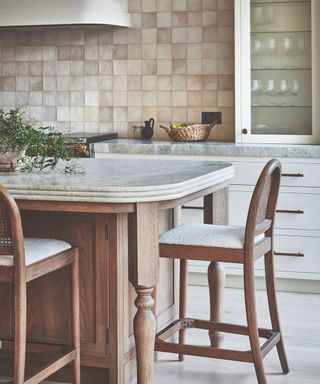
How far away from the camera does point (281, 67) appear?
208 inches

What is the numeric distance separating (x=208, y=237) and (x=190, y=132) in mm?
2172

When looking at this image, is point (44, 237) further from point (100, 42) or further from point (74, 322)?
point (100, 42)

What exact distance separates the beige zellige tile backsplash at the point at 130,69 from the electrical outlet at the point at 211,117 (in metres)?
0.03

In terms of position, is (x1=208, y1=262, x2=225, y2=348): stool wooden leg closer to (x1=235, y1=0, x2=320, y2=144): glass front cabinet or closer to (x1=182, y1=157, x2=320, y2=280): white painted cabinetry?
(x1=182, y1=157, x2=320, y2=280): white painted cabinetry

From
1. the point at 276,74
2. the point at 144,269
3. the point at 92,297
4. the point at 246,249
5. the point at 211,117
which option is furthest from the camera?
the point at 211,117

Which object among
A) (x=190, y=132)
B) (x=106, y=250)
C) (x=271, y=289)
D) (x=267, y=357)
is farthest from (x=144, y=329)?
(x=190, y=132)

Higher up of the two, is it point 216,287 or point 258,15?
point 258,15

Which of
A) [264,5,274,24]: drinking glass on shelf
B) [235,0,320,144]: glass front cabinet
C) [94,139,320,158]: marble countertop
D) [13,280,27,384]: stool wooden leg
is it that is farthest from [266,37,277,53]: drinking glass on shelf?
[13,280,27,384]: stool wooden leg

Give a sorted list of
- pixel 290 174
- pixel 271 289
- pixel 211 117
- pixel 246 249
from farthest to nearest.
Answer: pixel 211 117
pixel 290 174
pixel 271 289
pixel 246 249

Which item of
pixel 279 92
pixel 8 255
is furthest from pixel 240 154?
pixel 8 255

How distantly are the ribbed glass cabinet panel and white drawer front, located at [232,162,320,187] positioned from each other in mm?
335

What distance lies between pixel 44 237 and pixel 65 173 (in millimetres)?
275

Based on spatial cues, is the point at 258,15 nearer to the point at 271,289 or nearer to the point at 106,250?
the point at 271,289

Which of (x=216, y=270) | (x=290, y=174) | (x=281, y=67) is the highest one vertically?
(x=281, y=67)
